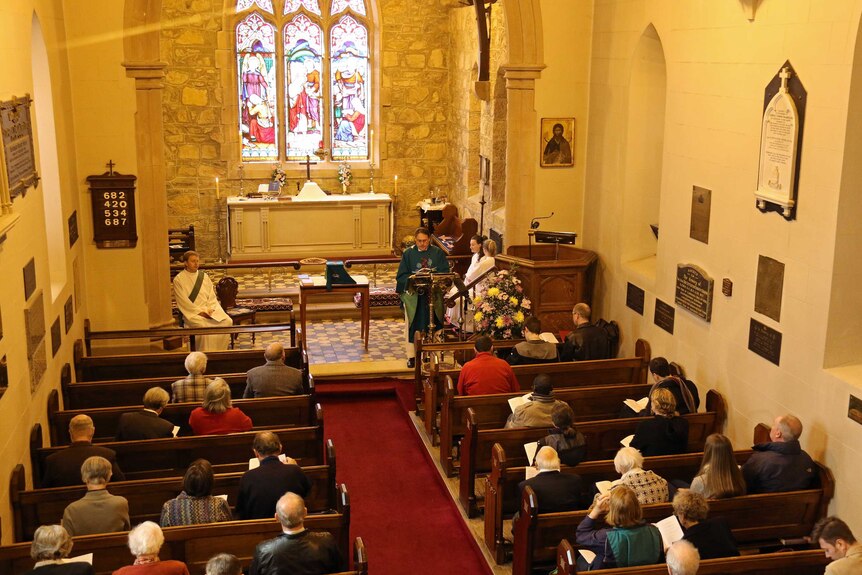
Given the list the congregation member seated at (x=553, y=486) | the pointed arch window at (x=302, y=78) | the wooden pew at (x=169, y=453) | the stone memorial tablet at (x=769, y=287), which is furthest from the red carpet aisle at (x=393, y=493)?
the pointed arch window at (x=302, y=78)

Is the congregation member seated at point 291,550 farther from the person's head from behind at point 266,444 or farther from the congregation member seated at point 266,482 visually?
the person's head from behind at point 266,444

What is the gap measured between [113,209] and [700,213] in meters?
6.61

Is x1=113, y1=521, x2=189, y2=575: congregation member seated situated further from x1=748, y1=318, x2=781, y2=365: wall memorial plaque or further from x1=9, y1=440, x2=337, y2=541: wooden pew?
x1=748, y1=318, x2=781, y2=365: wall memorial plaque

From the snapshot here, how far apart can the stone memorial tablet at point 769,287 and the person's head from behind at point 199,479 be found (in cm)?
473

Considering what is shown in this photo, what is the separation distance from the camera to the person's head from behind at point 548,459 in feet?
22.4

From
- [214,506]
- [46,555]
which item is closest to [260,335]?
[214,506]

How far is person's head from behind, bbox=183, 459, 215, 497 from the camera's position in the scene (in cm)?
620

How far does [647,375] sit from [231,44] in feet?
36.6

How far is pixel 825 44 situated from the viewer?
7.30 metres

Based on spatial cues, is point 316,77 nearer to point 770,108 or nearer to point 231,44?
point 231,44

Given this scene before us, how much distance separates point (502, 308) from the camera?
10.9 m

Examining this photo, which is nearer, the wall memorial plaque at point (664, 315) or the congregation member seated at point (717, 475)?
the congregation member seated at point (717, 475)

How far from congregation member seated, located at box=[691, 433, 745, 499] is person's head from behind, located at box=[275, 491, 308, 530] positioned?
277 centimetres

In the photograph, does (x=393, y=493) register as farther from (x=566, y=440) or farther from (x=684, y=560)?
(x=684, y=560)
